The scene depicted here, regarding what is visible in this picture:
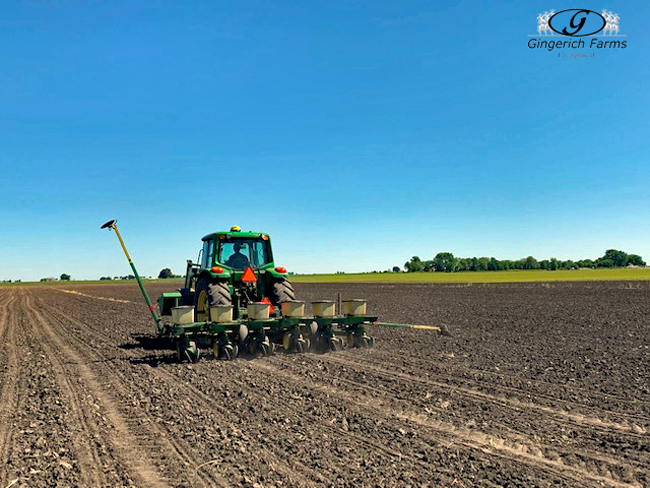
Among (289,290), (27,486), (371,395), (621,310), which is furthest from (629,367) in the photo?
(621,310)

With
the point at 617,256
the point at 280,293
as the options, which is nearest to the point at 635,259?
the point at 617,256

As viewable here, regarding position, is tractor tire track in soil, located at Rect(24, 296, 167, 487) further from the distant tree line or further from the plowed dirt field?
the distant tree line

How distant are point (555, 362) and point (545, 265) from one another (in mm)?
109095

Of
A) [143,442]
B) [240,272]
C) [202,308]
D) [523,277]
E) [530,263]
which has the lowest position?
[143,442]

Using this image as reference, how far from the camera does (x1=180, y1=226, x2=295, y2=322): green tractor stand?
10273mm

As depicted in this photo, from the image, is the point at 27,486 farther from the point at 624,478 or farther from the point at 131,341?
the point at 131,341

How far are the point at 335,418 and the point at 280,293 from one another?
196 inches

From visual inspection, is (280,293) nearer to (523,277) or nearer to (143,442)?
A: (143,442)

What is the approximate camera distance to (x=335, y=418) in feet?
18.5

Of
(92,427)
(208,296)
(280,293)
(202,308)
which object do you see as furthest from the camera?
(202,308)

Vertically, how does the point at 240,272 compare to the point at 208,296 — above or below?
above

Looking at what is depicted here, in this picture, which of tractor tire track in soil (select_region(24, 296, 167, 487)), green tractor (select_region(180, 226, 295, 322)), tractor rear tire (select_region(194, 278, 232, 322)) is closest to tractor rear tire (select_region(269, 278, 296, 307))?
green tractor (select_region(180, 226, 295, 322))

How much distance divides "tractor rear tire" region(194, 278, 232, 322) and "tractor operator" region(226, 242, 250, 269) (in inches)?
28.2

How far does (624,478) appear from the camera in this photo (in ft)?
13.4
